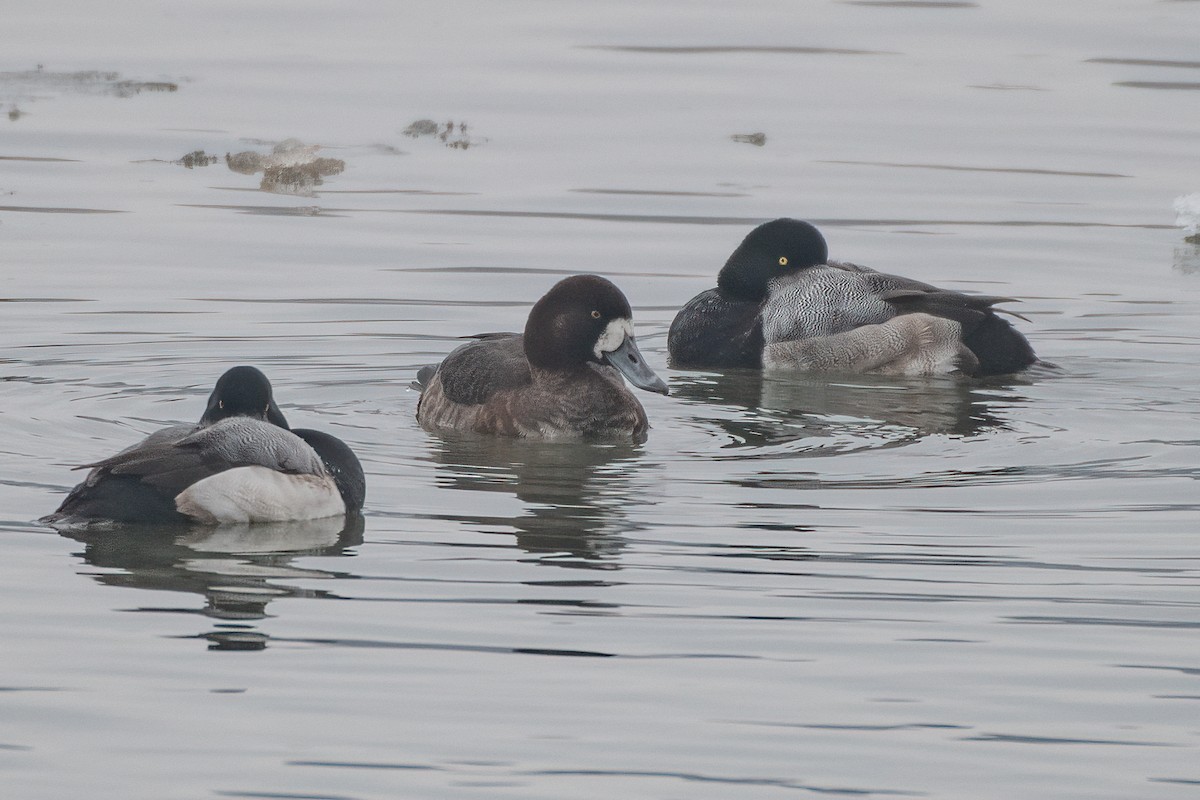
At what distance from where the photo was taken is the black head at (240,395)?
8.90 metres

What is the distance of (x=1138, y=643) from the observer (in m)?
7.14

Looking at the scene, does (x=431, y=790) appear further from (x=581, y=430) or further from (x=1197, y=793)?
(x=581, y=430)

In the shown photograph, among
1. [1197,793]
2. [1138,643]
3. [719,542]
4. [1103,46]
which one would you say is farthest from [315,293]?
[1103,46]

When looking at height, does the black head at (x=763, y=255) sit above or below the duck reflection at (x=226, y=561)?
above

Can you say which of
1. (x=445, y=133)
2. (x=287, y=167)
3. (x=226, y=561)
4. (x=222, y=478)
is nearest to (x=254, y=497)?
(x=222, y=478)

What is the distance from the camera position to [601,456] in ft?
34.8

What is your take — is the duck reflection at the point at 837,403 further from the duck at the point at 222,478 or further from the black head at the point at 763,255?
the duck at the point at 222,478

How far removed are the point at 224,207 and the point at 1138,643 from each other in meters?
11.6

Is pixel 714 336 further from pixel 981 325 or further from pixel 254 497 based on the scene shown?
pixel 254 497

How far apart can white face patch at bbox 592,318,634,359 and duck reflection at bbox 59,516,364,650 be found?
101 inches

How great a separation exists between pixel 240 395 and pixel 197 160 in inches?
409

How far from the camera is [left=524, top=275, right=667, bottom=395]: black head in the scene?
1108 cm

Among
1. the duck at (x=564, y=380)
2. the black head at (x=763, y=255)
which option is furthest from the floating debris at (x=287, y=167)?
the duck at (x=564, y=380)

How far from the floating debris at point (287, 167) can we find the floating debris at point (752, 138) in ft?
13.0
